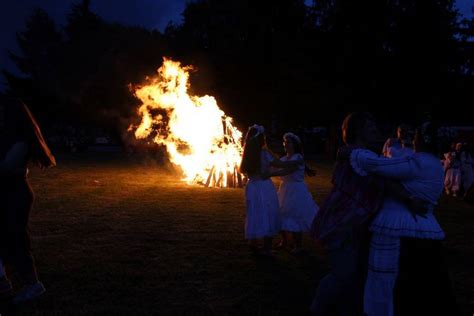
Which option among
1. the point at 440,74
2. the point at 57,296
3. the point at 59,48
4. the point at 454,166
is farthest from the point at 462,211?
the point at 59,48

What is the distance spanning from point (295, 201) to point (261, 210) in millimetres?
605

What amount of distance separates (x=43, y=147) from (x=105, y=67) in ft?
140

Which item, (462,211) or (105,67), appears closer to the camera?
(462,211)

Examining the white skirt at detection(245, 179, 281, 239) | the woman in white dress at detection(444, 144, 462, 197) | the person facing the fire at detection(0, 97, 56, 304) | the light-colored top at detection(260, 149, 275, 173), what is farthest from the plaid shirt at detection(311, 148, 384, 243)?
the woman in white dress at detection(444, 144, 462, 197)

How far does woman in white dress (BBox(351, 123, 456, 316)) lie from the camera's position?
391 cm

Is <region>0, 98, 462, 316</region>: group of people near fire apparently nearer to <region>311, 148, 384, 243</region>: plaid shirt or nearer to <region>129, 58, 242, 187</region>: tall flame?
<region>311, 148, 384, 243</region>: plaid shirt

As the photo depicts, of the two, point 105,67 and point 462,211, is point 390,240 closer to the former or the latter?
point 462,211

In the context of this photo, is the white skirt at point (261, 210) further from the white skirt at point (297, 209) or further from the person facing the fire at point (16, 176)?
the person facing the fire at point (16, 176)

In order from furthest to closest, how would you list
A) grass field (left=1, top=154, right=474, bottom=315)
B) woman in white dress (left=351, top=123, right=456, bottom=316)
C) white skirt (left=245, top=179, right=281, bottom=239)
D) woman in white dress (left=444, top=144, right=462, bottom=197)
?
woman in white dress (left=444, top=144, right=462, bottom=197), white skirt (left=245, top=179, right=281, bottom=239), grass field (left=1, top=154, right=474, bottom=315), woman in white dress (left=351, top=123, right=456, bottom=316)

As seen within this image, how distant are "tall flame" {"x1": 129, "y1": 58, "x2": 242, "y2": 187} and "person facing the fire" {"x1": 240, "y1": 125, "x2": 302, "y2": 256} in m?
9.18

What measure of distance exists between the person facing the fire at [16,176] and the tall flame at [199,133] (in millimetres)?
11595

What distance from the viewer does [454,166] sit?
1509 cm

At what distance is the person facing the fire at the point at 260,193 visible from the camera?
7379 millimetres

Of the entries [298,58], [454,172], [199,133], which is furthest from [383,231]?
[298,58]
